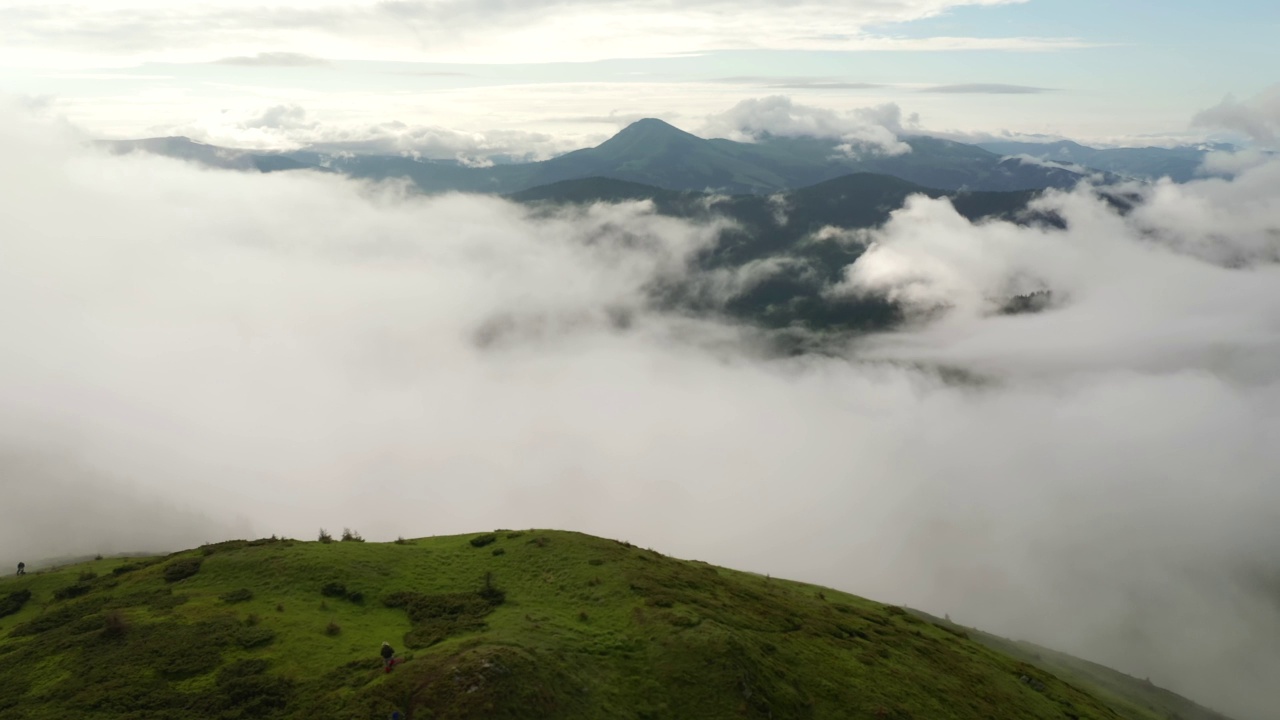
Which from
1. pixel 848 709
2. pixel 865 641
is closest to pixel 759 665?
pixel 848 709

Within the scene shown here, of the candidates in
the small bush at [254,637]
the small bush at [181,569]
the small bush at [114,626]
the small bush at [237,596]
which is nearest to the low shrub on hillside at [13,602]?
the small bush at [181,569]

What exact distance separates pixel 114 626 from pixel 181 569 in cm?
1280

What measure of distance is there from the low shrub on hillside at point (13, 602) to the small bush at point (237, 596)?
56.6 feet

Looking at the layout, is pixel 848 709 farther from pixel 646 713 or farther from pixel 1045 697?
pixel 1045 697

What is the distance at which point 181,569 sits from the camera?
2403 inches

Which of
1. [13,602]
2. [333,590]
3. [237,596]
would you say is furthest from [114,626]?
[13,602]

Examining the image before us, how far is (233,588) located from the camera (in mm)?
58688

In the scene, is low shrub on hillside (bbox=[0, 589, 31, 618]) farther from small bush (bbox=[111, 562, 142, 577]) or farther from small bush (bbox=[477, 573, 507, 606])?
small bush (bbox=[477, 573, 507, 606])

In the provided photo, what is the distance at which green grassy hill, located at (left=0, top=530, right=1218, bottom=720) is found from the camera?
42.2m

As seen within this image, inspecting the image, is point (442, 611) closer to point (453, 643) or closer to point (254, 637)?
point (453, 643)

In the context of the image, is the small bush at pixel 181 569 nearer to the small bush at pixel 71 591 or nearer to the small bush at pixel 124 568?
the small bush at pixel 124 568

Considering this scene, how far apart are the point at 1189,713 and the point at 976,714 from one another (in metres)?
117

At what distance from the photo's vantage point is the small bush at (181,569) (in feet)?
197

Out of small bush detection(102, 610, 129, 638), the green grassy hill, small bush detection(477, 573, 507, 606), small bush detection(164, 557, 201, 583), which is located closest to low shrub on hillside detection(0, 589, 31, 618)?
the green grassy hill
